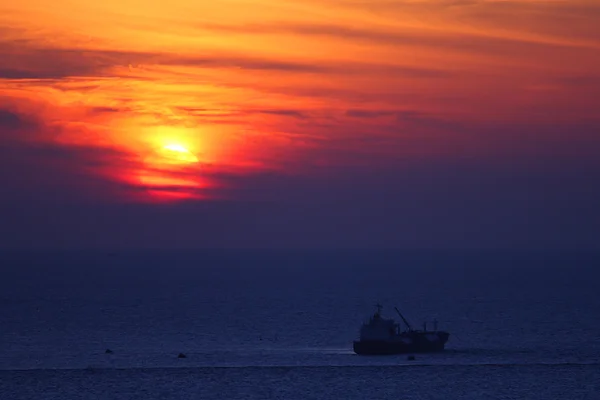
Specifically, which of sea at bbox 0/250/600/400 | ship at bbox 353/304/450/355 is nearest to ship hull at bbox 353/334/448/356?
ship at bbox 353/304/450/355

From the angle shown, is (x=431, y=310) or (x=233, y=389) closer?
(x=233, y=389)

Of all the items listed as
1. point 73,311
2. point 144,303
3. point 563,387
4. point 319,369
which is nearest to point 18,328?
point 73,311

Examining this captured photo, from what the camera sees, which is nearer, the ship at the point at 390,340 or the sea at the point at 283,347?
the sea at the point at 283,347

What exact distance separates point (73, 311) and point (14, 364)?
226 ft

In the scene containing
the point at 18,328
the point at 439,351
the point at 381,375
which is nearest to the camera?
the point at 381,375

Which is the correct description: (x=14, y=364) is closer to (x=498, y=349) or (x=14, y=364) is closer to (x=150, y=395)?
(x=150, y=395)

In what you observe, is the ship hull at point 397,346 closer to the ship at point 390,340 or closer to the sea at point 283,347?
the ship at point 390,340

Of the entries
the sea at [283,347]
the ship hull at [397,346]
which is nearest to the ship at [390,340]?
the ship hull at [397,346]

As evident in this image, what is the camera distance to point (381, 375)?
6844cm

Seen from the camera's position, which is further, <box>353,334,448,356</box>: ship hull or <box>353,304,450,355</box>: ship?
<box>353,304,450,355</box>: ship

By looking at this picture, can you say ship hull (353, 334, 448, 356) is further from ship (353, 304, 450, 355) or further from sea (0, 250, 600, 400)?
sea (0, 250, 600, 400)

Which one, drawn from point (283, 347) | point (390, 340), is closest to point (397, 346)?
point (390, 340)

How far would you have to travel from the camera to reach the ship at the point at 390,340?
94312mm

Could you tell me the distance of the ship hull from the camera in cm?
9408
